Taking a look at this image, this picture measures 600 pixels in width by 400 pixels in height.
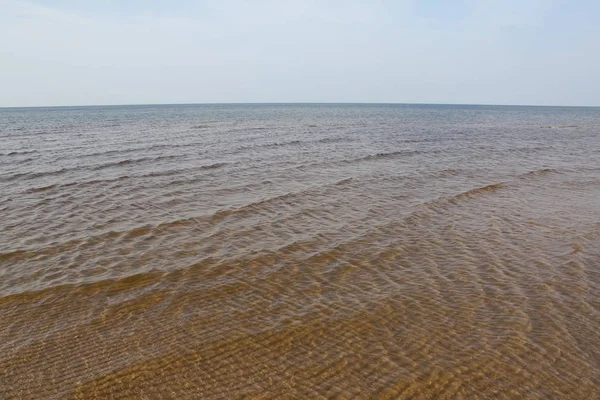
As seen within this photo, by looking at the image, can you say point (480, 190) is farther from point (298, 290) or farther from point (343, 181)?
point (298, 290)

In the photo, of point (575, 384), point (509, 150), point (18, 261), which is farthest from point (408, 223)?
point (509, 150)

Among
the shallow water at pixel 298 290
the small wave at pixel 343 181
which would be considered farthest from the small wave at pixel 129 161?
the small wave at pixel 343 181

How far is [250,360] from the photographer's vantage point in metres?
5.77

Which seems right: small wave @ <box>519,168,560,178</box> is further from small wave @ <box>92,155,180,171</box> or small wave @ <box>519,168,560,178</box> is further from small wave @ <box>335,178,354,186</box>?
small wave @ <box>92,155,180,171</box>

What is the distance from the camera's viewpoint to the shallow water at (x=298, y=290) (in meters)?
5.41

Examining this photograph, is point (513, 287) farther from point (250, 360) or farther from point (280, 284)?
point (250, 360)

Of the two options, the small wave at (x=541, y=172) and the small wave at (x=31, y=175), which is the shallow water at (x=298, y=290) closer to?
the small wave at (x=31, y=175)

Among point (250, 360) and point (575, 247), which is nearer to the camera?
point (250, 360)

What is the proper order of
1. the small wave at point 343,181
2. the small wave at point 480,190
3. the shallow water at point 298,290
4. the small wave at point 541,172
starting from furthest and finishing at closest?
1. the small wave at point 541,172
2. the small wave at point 343,181
3. the small wave at point 480,190
4. the shallow water at point 298,290

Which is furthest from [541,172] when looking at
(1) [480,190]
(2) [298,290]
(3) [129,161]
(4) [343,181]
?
(3) [129,161]

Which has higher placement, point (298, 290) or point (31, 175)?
point (31, 175)

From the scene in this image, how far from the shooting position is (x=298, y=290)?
7.86 meters

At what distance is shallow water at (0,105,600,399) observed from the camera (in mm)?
5410

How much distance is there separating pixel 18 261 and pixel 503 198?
15.6 metres
